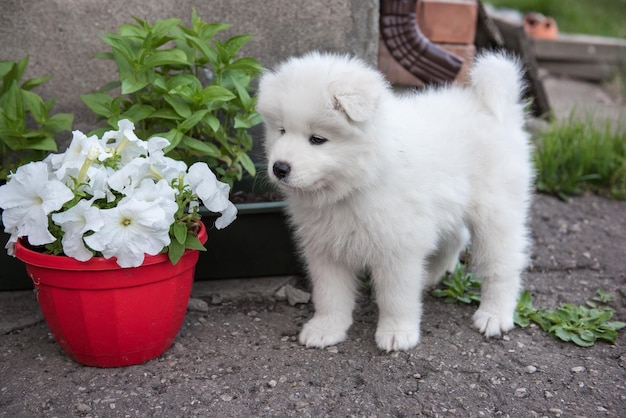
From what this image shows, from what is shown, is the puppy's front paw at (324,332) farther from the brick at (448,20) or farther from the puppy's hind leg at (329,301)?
the brick at (448,20)

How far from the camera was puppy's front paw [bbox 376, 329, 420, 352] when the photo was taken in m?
2.88

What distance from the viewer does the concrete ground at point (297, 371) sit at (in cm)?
251

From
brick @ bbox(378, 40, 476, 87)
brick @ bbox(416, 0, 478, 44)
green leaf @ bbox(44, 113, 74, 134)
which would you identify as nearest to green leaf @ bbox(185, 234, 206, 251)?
green leaf @ bbox(44, 113, 74, 134)

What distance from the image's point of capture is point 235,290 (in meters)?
3.40

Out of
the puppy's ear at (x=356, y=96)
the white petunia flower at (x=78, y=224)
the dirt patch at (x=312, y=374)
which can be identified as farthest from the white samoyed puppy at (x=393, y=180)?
the white petunia flower at (x=78, y=224)

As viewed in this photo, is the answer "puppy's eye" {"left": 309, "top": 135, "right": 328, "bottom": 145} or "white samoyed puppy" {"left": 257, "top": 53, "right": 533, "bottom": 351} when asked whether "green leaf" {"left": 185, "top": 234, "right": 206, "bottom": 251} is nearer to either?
"white samoyed puppy" {"left": 257, "top": 53, "right": 533, "bottom": 351}

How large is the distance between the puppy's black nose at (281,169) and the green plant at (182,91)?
570mm

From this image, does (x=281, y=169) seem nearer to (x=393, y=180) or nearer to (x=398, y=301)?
(x=393, y=180)

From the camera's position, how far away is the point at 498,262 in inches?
122

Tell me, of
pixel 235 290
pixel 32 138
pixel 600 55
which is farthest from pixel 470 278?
pixel 600 55

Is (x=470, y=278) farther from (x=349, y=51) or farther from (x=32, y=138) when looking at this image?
(x=32, y=138)

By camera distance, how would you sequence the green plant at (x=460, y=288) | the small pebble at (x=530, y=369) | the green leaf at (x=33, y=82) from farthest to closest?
the green plant at (x=460, y=288) → the green leaf at (x=33, y=82) → the small pebble at (x=530, y=369)

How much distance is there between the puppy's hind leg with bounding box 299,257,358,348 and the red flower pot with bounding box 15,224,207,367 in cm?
56

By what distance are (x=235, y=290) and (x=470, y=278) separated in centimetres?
119
